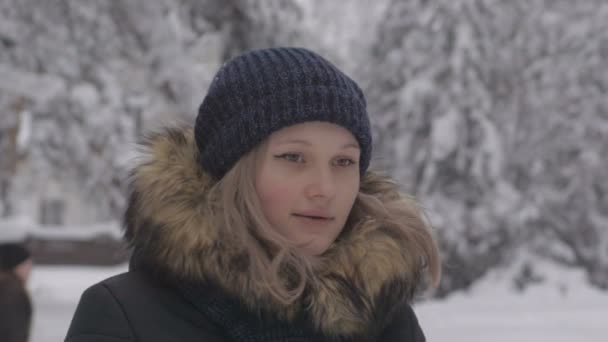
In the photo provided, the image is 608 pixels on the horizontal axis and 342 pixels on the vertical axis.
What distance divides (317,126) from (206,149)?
0.92 ft

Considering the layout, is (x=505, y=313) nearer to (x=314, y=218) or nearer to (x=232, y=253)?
(x=314, y=218)

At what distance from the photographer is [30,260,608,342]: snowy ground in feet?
41.4

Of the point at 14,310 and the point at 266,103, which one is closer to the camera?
the point at 266,103

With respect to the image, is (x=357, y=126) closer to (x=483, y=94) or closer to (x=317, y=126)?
(x=317, y=126)

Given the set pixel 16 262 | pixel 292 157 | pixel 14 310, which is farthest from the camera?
pixel 16 262

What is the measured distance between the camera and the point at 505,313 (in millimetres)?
15117

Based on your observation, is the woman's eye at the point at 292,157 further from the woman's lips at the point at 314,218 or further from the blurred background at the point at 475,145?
the blurred background at the point at 475,145

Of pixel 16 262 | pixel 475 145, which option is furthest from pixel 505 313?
pixel 16 262

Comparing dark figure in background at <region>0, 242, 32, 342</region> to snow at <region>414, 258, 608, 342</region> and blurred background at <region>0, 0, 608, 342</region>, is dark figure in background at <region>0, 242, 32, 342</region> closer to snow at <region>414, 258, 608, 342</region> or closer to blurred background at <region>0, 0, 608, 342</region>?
blurred background at <region>0, 0, 608, 342</region>

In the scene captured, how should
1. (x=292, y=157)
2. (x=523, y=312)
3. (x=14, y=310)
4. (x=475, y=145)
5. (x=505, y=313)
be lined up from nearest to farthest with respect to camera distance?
(x=292, y=157)
(x=14, y=310)
(x=505, y=313)
(x=523, y=312)
(x=475, y=145)

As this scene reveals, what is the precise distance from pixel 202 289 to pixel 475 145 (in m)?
14.6

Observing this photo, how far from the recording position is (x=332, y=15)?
26.2 m

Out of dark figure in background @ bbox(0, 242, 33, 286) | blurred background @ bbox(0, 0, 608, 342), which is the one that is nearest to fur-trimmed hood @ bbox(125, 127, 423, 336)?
dark figure in background @ bbox(0, 242, 33, 286)

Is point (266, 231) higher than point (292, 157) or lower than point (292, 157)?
lower
